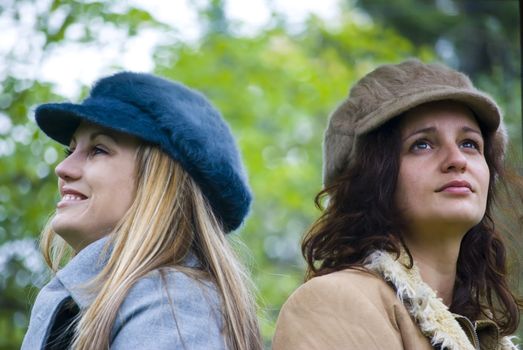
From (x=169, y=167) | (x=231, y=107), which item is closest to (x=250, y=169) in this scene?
(x=231, y=107)

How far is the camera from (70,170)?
3.03m

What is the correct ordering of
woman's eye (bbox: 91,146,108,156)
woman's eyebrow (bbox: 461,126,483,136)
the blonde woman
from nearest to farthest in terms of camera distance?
the blonde woman < woman's eyebrow (bbox: 461,126,483,136) < woman's eye (bbox: 91,146,108,156)

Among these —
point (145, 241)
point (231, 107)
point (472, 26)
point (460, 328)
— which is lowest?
point (460, 328)

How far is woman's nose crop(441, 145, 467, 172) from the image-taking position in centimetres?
285

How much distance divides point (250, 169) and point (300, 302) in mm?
5969

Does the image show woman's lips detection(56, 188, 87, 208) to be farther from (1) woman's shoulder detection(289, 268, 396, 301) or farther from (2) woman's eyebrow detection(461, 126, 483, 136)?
(2) woman's eyebrow detection(461, 126, 483, 136)

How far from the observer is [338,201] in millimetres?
3016

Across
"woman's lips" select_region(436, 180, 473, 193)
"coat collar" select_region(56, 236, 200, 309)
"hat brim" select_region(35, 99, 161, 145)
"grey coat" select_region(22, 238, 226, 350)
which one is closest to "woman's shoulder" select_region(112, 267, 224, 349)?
"grey coat" select_region(22, 238, 226, 350)

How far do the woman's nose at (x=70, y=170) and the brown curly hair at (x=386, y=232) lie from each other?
718mm

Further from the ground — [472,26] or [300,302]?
[472,26]

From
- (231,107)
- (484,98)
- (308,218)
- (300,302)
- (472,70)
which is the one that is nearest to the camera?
(300,302)

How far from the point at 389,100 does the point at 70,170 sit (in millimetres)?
973

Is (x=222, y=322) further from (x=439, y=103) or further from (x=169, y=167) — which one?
(x=439, y=103)

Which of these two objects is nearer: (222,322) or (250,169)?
(222,322)
